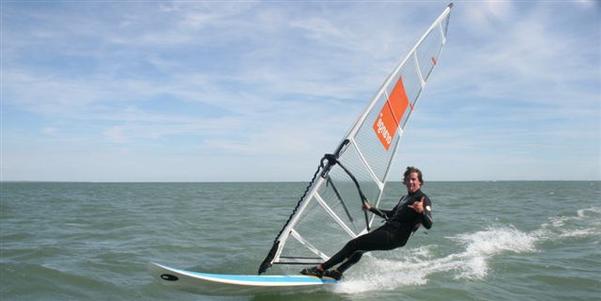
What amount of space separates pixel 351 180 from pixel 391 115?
107cm

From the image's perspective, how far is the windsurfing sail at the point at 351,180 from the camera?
559 centimetres

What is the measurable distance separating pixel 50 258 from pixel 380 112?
240 inches

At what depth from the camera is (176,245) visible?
32.4ft

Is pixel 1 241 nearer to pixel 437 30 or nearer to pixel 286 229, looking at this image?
pixel 286 229

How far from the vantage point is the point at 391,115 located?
6223 mm

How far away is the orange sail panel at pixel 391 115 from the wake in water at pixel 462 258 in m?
1.94

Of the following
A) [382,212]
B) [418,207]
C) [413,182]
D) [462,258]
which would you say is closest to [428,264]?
[462,258]

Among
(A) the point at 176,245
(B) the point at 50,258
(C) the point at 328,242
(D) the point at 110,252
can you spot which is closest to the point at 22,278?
(B) the point at 50,258

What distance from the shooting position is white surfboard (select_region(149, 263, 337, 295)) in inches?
187

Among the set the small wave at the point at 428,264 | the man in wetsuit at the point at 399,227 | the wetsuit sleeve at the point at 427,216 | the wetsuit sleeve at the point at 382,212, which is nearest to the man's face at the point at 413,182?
the man in wetsuit at the point at 399,227

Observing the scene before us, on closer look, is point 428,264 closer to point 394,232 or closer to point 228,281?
point 394,232

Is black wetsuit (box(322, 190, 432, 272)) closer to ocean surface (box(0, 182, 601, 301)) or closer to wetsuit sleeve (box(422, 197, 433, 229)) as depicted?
wetsuit sleeve (box(422, 197, 433, 229))

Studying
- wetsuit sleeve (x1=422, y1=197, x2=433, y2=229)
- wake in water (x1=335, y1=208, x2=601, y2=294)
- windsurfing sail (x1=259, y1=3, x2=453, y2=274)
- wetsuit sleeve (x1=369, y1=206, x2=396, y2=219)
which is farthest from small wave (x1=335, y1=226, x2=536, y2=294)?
wetsuit sleeve (x1=422, y1=197, x2=433, y2=229)

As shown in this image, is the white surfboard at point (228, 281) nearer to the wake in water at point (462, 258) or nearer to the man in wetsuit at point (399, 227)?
the man in wetsuit at point (399, 227)
